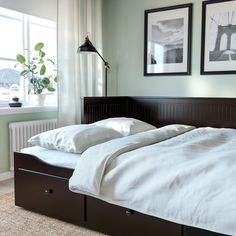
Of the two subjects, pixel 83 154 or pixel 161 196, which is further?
pixel 83 154

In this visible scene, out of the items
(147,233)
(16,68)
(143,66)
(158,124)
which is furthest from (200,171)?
(16,68)

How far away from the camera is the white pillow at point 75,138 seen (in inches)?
82.3

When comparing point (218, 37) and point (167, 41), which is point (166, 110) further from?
point (218, 37)

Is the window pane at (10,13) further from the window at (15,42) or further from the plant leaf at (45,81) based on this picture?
the plant leaf at (45,81)

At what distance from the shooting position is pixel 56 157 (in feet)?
6.96

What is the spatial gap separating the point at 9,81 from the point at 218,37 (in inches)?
87.5

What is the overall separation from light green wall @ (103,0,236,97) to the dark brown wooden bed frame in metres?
0.14

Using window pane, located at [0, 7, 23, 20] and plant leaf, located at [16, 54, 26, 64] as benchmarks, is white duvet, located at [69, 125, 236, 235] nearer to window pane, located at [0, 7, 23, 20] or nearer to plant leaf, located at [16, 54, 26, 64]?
plant leaf, located at [16, 54, 26, 64]

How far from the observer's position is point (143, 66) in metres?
3.62

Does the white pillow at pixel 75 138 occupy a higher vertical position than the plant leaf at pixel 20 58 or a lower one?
lower

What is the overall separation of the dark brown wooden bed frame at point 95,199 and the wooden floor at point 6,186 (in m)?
0.46

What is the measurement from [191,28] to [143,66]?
0.69m

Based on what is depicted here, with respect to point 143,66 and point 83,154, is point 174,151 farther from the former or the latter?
point 143,66

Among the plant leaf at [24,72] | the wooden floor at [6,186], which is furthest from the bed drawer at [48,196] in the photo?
the plant leaf at [24,72]
